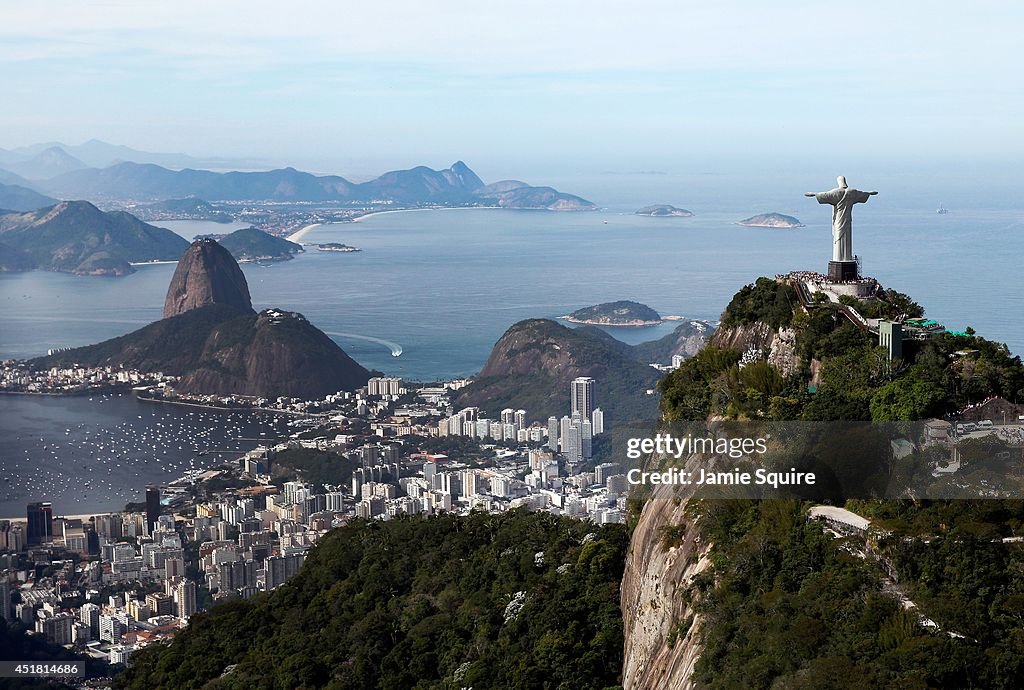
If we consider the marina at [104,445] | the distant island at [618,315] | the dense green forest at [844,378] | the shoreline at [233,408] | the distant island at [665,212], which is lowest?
the marina at [104,445]

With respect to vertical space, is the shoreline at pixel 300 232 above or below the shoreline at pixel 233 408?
above

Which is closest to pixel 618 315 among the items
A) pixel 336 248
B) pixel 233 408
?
pixel 233 408

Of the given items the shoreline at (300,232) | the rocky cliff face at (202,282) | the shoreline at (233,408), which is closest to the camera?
the shoreline at (233,408)

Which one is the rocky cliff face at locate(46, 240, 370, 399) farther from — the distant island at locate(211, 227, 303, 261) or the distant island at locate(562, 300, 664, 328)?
the distant island at locate(211, 227, 303, 261)

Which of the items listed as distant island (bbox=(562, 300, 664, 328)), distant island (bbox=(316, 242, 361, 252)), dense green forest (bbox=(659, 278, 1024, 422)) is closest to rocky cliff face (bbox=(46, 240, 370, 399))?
distant island (bbox=(562, 300, 664, 328))

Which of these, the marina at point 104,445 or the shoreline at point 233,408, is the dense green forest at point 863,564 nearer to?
the marina at point 104,445

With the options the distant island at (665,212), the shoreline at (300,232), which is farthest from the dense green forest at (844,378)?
the shoreline at (300,232)

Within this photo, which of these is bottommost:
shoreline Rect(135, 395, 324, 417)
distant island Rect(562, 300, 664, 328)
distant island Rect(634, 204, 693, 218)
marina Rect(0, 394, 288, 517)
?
marina Rect(0, 394, 288, 517)
